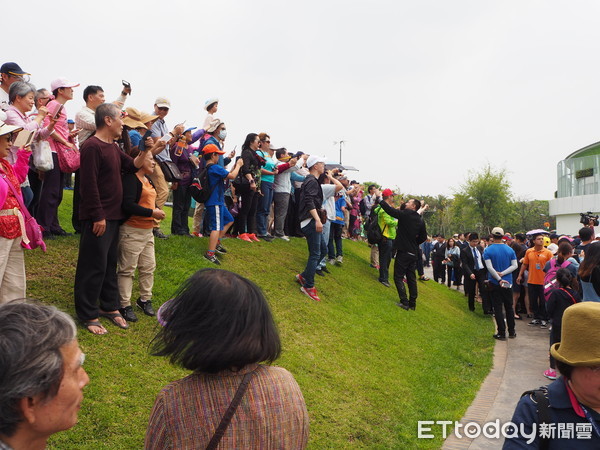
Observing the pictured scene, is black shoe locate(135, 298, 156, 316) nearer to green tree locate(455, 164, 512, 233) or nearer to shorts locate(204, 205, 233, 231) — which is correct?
shorts locate(204, 205, 233, 231)

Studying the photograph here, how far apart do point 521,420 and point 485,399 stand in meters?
5.12

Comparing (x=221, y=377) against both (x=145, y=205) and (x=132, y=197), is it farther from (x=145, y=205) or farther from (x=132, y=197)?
(x=145, y=205)

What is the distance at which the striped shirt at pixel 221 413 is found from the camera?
1.79 meters

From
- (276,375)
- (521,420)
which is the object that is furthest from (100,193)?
(521,420)

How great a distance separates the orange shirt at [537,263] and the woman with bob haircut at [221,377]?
37.8ft

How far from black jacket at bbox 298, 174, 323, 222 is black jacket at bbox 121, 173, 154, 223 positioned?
3.77m

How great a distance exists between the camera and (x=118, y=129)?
5.25 metres

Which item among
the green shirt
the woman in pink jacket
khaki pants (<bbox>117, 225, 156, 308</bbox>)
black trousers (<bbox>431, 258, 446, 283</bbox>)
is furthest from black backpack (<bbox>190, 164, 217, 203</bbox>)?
black trousers (<bbox>431, 258, 446, 283</bbox>)

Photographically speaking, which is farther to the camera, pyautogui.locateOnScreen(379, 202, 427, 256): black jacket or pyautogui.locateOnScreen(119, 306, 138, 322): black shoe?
pyautogui.locateOnScreen(379, 202, 427, 256): black jacket

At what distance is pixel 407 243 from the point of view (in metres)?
11.1

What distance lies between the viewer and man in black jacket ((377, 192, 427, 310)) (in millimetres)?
10883

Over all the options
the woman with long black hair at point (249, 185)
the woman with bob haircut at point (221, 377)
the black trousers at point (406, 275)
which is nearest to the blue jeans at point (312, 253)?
the woman with long black hair at point (249, 185)

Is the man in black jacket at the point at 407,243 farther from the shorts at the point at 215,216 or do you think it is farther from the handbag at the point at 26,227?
the handbag at the point at 26,227

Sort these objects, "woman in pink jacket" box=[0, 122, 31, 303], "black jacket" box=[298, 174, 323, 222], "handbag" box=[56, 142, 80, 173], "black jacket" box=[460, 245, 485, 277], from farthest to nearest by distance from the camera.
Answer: "black jacket" box=[460, 245, 485, 277], "black jacket" box=[298, 174, 323, 222], "handbag" box=[56, 142, 80, 173], "woman in pink jacket" box=[0, 122, 31, 303]
